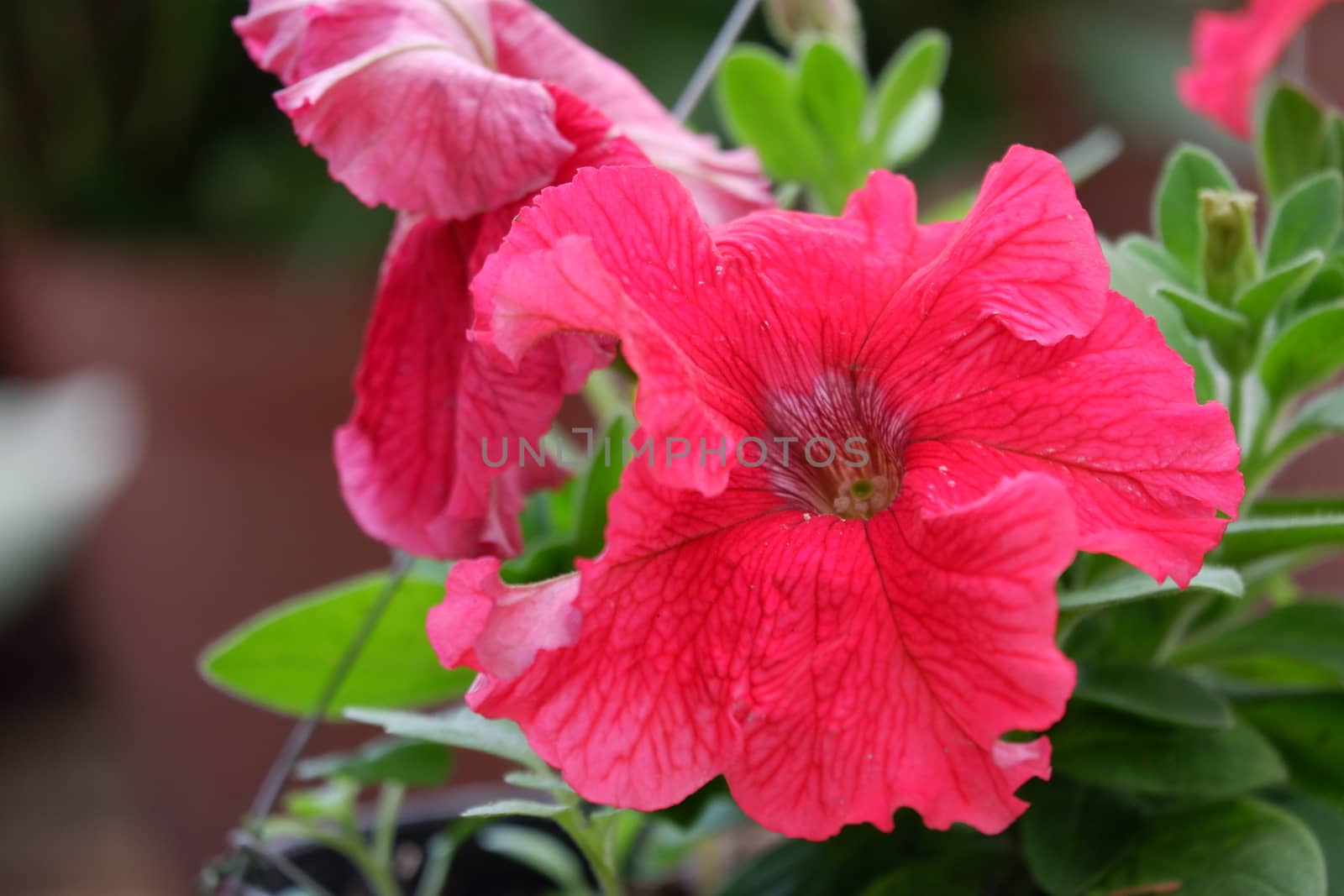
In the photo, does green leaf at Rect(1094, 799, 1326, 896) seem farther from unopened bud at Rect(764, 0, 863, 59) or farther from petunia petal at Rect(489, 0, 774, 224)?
unopened bud at Rect(764, 0, 863, 59)

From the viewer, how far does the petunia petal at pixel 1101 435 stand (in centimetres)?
26

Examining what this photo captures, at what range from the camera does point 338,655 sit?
43 cm

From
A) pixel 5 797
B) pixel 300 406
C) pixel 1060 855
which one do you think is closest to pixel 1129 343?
pixel 1060 855

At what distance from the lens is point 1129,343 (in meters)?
0.27

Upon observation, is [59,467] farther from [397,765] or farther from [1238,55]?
[1238,55]

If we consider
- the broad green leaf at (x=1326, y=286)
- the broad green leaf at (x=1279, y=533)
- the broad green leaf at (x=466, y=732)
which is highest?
the broad green leaf at (x=1326, y=286)

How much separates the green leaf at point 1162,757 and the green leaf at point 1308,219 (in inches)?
5.5

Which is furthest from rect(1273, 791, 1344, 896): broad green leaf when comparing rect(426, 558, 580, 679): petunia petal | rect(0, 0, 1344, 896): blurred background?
rect(0, 0, 1344, 896): blurred background

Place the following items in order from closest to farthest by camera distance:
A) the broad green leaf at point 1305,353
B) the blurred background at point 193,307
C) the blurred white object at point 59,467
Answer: the broad green leaf at point 1305,353 → the blurred background at point 193,307 → the blurred white object at point 59,467

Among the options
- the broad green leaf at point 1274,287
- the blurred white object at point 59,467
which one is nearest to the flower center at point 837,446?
the broad green leaf at point 1274,287

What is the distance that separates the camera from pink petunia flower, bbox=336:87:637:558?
1.05 feet

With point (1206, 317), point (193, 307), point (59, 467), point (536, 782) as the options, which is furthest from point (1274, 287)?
point (59, 467)

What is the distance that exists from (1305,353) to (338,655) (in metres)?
0.31

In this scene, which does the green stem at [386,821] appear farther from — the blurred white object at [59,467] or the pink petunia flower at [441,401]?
the blurred white object at [59,467]
